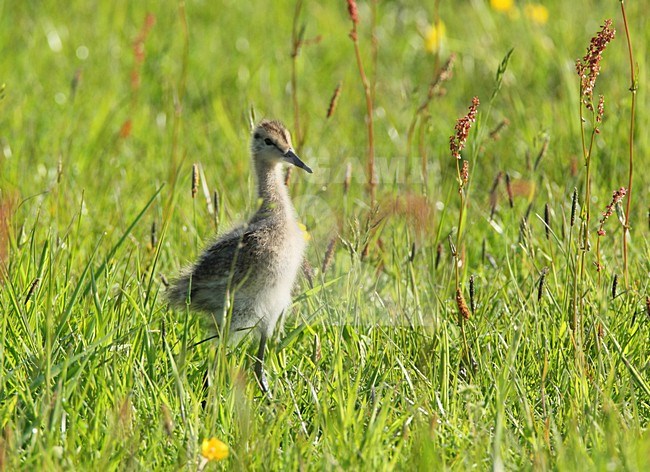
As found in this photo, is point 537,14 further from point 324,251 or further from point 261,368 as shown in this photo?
point 261,368

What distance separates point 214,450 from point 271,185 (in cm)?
173

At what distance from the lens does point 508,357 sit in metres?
3.53

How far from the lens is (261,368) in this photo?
4031 mm

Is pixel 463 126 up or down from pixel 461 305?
up

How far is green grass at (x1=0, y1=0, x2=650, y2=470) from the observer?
11.0 ft

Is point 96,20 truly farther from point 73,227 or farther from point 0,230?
point 0,230

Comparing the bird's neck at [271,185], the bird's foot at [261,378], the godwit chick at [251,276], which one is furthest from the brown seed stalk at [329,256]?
the bird's foot at [261,378]

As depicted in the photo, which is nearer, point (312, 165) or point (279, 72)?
point (312, 165)

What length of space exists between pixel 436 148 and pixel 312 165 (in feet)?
2.96

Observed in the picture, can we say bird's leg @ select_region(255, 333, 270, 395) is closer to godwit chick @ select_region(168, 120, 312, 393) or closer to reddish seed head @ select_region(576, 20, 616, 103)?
godwit chick @ select_region(168, 120, 312, 393)

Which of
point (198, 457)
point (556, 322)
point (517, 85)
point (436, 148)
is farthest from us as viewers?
point (517, 85)

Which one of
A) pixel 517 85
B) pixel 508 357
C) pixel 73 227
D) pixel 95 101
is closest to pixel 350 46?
pixel 517 85

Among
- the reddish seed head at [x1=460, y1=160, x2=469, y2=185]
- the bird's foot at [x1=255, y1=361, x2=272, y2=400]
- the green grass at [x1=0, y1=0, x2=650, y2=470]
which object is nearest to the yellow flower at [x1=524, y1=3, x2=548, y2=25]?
the green grass at [x1=0, y1=0, x2=650, y2=470]

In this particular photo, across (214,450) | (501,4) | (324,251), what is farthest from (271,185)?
(501,4)
